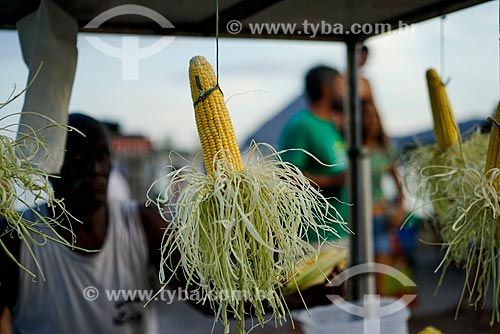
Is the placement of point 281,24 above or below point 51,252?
above

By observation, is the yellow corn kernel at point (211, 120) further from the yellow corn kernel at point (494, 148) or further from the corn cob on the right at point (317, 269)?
the corn cob on the right at point (317, 269)

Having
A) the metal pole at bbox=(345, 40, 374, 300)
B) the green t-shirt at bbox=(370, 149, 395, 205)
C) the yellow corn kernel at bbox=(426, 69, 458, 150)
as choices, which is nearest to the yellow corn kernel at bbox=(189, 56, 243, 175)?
the yellow corn kernel at bbox=(426, 69, 458, 150)

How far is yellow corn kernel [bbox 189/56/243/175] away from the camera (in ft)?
5.46

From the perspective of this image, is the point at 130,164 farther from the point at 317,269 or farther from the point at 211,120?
the point at 211,120

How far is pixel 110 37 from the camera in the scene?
105 inches

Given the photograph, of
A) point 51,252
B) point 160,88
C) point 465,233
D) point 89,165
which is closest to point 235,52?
point 160,88

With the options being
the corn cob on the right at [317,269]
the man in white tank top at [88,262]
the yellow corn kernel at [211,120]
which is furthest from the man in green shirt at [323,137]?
the yellow corn kernel at [211,120]

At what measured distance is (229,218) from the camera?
5.12 feet

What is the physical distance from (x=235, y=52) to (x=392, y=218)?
6.70ft

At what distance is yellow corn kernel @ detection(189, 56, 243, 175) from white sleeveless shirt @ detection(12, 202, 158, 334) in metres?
1.06

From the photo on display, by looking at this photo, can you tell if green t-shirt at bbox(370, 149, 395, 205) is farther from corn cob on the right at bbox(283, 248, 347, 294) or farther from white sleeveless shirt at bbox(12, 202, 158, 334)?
white sleeveless shirt at bbox(12, 202, 158, 334)

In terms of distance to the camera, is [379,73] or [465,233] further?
[379,73]

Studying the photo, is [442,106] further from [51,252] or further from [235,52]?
[51,252]

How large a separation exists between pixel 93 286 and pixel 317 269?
940 millimetres
